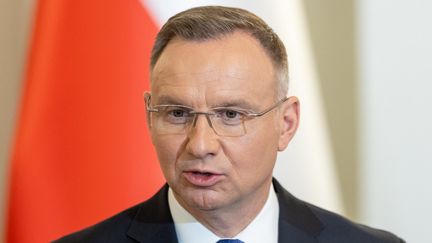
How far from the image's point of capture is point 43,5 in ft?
8.87

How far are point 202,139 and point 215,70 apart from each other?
0.20 m

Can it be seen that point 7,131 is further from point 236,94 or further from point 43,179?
point 236,94

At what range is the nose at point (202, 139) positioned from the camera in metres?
1.85

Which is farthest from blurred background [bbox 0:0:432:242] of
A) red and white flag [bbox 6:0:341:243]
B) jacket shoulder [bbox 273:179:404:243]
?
jacket shoulder [bbox 273:179:404:243]

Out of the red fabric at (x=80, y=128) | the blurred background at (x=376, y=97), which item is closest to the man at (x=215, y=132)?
the red fabric at (x=80, y=128)

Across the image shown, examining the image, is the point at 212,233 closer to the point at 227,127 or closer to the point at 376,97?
the point at 227,127

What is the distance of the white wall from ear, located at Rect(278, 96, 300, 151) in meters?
1.00

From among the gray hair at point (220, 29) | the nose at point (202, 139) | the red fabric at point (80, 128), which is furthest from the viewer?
the red fabric at point (80, 128)

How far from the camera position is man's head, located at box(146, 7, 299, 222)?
1908mm

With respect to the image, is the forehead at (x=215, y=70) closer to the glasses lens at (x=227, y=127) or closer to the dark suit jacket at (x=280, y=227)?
the glasses lens at (x=227, y=127)

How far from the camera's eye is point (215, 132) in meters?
1.90

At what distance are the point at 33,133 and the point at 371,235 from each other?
4.09ft

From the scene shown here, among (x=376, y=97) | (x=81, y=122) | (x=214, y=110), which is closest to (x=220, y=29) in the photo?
(x=214, y=110)

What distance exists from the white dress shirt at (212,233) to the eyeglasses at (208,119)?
0.94 ft
